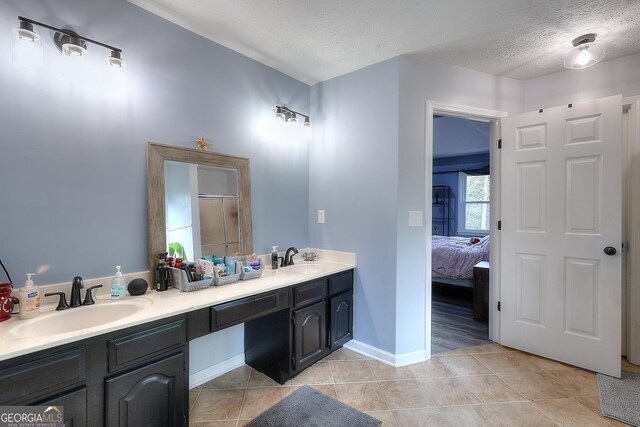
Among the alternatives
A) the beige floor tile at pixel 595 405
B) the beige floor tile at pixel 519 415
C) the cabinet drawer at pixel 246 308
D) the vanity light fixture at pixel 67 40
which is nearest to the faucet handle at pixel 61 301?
the cabinet drawer at pixel 246 308

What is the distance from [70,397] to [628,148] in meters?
4.03

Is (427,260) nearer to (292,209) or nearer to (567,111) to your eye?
(292,209)

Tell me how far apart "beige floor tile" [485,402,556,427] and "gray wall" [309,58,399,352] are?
82 centimetres

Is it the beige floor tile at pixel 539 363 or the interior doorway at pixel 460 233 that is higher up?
the interior doorway at pixel 460 233

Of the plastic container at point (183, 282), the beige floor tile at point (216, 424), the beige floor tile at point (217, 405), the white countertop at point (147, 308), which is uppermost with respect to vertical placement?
the plastic container at point (183, 282)

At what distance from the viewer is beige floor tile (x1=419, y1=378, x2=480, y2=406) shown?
1958 mm

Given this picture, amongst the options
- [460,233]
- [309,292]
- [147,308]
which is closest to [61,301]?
[147,308]

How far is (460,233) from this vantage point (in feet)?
21.2

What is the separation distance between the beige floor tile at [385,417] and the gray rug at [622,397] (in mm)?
1340

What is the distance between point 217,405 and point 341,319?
44.2 inches

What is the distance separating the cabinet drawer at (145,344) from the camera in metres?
1.27

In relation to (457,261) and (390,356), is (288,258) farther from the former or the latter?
(457,261)

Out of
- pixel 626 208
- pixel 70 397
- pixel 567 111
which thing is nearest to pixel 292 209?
pixel 70 397

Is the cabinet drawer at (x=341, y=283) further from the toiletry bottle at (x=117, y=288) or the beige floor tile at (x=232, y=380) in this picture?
the toiletry bottle at (x=117, y=288)
